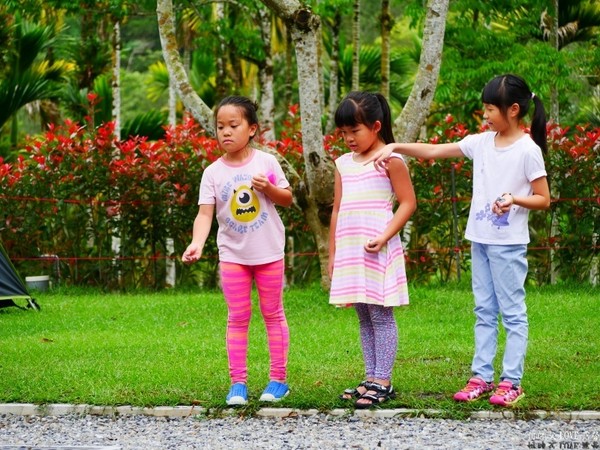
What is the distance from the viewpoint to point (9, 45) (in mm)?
16578

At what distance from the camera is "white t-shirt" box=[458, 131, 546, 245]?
4961mm

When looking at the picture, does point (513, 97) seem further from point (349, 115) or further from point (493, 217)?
point (349, 115)

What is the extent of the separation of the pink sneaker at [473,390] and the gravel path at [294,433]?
249 millimetres

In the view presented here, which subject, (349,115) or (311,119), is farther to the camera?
(311,119)

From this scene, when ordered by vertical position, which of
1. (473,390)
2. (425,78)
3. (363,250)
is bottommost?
(473,390)

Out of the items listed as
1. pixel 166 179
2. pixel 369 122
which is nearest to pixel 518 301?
pixel 369 122

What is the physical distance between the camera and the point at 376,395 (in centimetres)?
503

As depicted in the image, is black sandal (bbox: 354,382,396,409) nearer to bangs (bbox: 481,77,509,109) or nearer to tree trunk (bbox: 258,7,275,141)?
bangs (bbox: 481,77,509,109)

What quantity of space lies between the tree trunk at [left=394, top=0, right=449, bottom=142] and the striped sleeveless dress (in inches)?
152

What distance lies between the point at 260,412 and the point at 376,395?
57 centimetres

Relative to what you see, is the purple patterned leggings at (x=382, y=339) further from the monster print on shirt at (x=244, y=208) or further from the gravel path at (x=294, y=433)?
the monster print on shirt at (x=244, y=208)

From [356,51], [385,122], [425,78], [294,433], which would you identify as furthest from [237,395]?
[356,51]

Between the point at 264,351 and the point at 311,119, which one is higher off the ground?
the point at 311,119

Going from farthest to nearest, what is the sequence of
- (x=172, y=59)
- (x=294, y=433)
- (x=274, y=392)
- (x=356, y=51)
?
(x=356, y=51) → (x=172, y=59) → (x=274, y=392) → (x=294, y=433)
